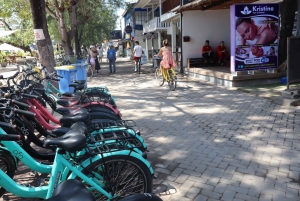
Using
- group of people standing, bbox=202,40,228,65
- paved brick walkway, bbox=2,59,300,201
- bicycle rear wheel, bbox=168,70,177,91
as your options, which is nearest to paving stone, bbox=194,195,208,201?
paved brick walkway, bbox=2,59,300,201

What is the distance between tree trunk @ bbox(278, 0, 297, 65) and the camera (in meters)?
8.91

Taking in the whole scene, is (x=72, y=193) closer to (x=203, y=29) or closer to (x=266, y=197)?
(x=266, y=197)

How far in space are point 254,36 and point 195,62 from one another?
4.36 meters

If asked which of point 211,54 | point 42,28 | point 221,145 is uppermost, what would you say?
point 42,28

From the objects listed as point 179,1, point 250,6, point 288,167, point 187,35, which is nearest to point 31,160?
point 288,167

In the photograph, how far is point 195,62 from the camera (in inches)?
507

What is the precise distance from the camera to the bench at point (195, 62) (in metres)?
12.8

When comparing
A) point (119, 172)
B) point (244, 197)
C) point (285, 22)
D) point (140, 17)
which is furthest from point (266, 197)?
point (140, 17)

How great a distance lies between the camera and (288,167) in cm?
358

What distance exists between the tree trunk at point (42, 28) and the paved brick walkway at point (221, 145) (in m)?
2.79

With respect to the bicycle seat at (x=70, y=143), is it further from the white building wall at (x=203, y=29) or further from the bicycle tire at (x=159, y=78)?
the white building wall at (x=203, y=29)

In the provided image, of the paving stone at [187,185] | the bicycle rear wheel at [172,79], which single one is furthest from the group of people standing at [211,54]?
the paving stone at [187,185]

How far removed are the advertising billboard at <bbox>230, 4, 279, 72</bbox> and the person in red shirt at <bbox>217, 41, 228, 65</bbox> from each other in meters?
3.64

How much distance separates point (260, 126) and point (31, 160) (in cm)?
414
